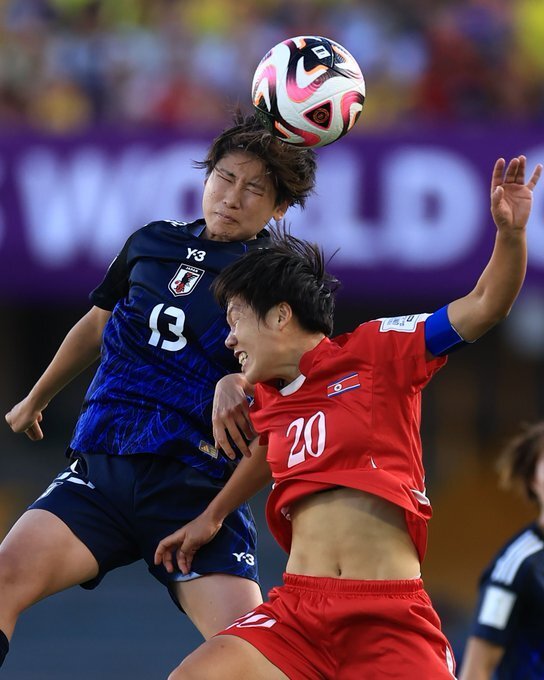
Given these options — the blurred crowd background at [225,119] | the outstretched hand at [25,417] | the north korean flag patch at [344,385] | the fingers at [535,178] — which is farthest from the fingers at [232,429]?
the blurred crowd background at [225,119]

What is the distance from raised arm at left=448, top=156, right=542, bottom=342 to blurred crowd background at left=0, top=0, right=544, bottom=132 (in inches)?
236

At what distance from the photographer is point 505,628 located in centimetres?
499

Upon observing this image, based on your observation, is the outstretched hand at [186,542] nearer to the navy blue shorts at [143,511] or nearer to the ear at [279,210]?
the navy blue shorts at [143,511]

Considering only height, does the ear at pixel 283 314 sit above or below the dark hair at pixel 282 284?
below

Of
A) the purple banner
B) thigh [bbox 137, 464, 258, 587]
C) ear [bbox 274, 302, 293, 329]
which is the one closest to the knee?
thigh [bbox 137, 464, 258, 587]

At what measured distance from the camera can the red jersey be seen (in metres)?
3.58

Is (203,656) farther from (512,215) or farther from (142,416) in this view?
(512,215)

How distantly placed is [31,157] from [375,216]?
2304mm

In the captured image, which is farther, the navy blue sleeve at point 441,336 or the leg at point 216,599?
the leg at point 216,599

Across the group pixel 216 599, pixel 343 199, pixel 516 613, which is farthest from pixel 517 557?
pixel 343 199

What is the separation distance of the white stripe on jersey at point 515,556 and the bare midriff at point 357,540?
4.89 ft

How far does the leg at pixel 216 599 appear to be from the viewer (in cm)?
395

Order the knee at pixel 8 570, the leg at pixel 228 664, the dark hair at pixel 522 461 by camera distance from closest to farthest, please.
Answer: the leg at pixel 228 664 → the knee at pixel 8 570 → the dark hair at pixel 522 461

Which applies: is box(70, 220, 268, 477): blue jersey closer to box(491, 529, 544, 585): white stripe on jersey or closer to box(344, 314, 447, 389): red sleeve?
box(344, 314, 447, 389): red sleeve
